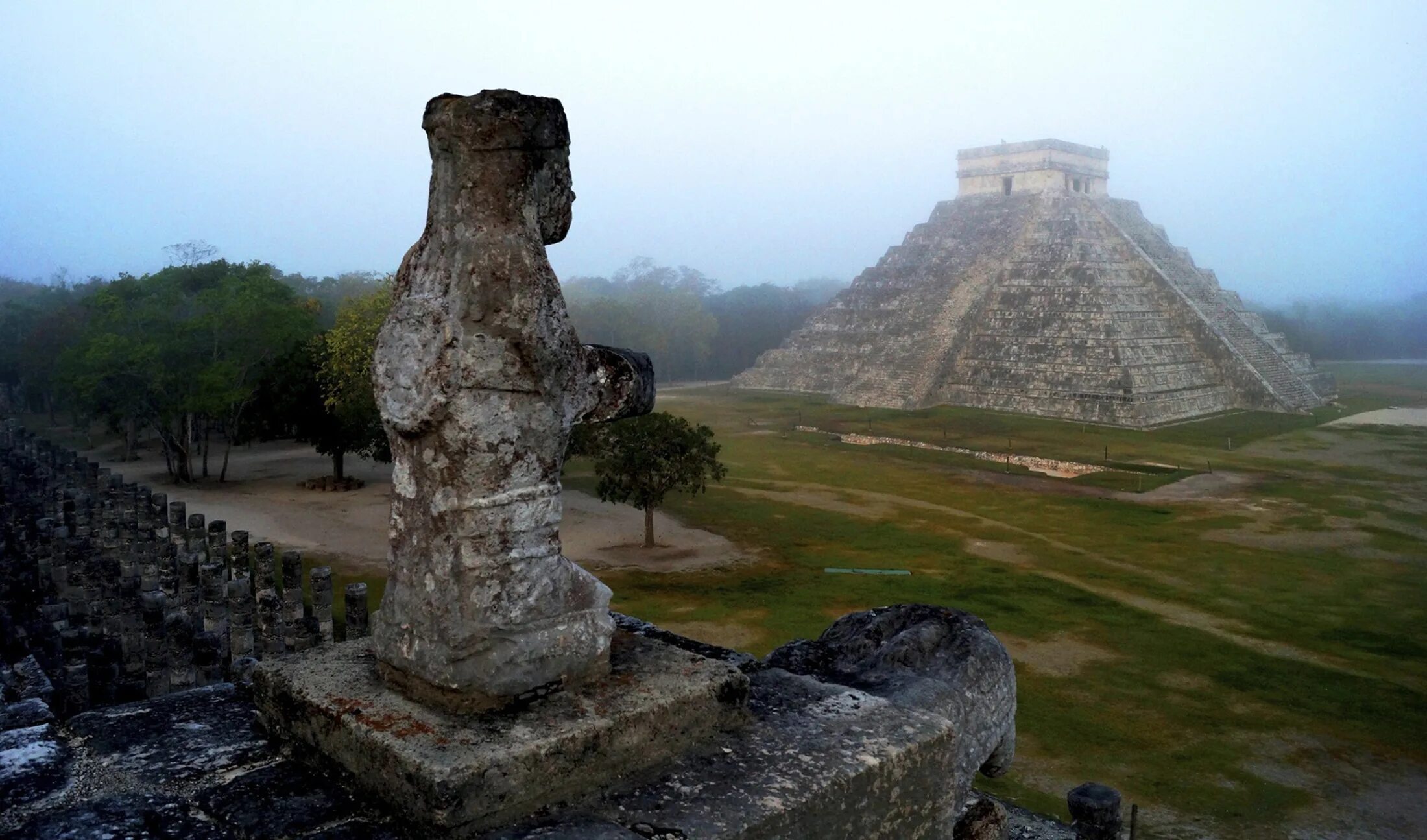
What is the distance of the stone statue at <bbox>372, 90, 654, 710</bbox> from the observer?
2.75 meters

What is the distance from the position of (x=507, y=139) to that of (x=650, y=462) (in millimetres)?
13522

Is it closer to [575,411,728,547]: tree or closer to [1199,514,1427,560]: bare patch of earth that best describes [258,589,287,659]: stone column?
[575,411,728,547]: tree

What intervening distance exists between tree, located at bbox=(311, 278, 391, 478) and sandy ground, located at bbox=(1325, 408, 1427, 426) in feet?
98.3

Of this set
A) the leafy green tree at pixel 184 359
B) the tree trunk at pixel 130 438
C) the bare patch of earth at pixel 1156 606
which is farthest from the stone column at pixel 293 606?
the tree trunk at pixel 130 438

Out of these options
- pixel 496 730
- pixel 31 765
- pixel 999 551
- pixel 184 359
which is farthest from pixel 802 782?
pixel 184 359

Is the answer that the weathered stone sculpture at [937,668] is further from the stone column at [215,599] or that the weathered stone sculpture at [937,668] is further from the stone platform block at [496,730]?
the stone column at [215,599]

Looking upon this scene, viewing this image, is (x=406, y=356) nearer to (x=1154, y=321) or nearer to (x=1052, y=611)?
(x=1052, y=611)

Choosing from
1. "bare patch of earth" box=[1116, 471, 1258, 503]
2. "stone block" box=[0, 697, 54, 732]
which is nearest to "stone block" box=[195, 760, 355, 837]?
"stone block" box=[0, 697, 54, 732]

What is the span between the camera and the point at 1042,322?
41.2 m

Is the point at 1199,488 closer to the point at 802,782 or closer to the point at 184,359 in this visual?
the point at 802,782

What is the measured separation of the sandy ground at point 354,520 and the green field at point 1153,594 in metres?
0.70

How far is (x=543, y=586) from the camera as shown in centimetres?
288

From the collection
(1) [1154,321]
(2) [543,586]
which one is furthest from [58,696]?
(1) [1154,321]

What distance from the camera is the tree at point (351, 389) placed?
802 inches
